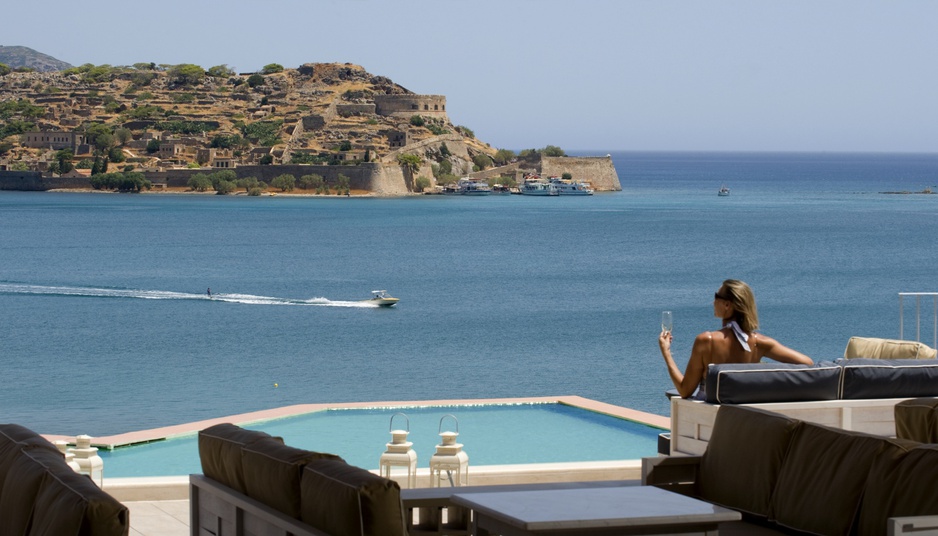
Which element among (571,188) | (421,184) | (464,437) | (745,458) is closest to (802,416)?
(745,458)

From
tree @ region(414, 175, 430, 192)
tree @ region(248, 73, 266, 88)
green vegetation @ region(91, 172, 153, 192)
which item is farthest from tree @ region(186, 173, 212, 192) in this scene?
tree @ region(248, 73, 266, 88)

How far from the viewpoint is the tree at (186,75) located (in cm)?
13288

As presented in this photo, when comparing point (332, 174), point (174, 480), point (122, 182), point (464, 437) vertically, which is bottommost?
point (464, 437)

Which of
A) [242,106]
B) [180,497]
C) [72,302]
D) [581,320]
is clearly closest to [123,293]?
[72,302]

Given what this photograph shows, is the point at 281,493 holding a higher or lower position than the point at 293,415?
higher

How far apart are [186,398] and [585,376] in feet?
19.9

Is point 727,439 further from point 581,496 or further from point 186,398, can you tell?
point 186,398

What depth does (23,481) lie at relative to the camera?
112 inches

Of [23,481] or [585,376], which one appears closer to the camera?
[23,481]

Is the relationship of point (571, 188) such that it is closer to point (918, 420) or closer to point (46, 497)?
point (918, 420)

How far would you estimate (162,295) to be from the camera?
1324 inches

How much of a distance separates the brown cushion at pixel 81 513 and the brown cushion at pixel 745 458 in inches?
66.7

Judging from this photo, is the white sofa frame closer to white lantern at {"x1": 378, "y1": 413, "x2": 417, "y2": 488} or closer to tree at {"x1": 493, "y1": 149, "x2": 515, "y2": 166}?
white lantern at {"x1": 378, "y1": 413, "x2": 417, "y2": 488}

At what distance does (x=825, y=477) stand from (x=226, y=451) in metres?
1.43
